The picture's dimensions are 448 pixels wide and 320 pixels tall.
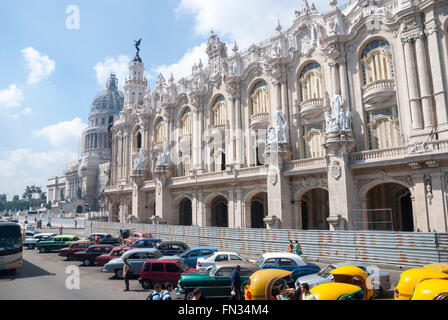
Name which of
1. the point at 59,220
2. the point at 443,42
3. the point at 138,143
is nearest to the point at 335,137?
the point at 443,42

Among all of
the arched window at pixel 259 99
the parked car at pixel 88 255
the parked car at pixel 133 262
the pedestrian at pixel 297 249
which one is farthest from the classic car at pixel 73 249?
the arched window at pixel 259 99

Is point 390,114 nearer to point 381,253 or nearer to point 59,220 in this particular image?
point 381,253

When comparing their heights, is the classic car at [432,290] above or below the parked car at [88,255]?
above

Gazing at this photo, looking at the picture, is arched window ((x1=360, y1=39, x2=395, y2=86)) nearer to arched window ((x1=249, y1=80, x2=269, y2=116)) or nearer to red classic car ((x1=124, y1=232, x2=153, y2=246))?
arched window ((x1=249, y1=80, x2=269, y2=116))

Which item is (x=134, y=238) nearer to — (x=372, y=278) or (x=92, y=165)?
(x=372, y=278)

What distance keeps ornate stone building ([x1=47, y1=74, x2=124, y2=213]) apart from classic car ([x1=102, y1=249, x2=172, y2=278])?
7887 centimetres

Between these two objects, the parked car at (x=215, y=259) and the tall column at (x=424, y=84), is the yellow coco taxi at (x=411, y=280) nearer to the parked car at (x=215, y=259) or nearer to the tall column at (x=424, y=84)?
the parked car at (x=215, y=259)

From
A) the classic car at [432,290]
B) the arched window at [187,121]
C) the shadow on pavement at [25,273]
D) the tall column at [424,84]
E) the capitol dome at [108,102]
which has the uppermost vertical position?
the capitol dome at [108,102]

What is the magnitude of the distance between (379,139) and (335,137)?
379 cm

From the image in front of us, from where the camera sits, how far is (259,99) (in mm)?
35625

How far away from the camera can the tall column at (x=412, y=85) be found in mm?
24094

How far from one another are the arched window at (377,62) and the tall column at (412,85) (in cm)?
169

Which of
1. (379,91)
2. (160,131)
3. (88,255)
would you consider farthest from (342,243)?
(160,131)

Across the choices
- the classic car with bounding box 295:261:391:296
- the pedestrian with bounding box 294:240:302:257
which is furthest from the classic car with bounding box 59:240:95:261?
the classic car with bounding box 295:261:391:296
